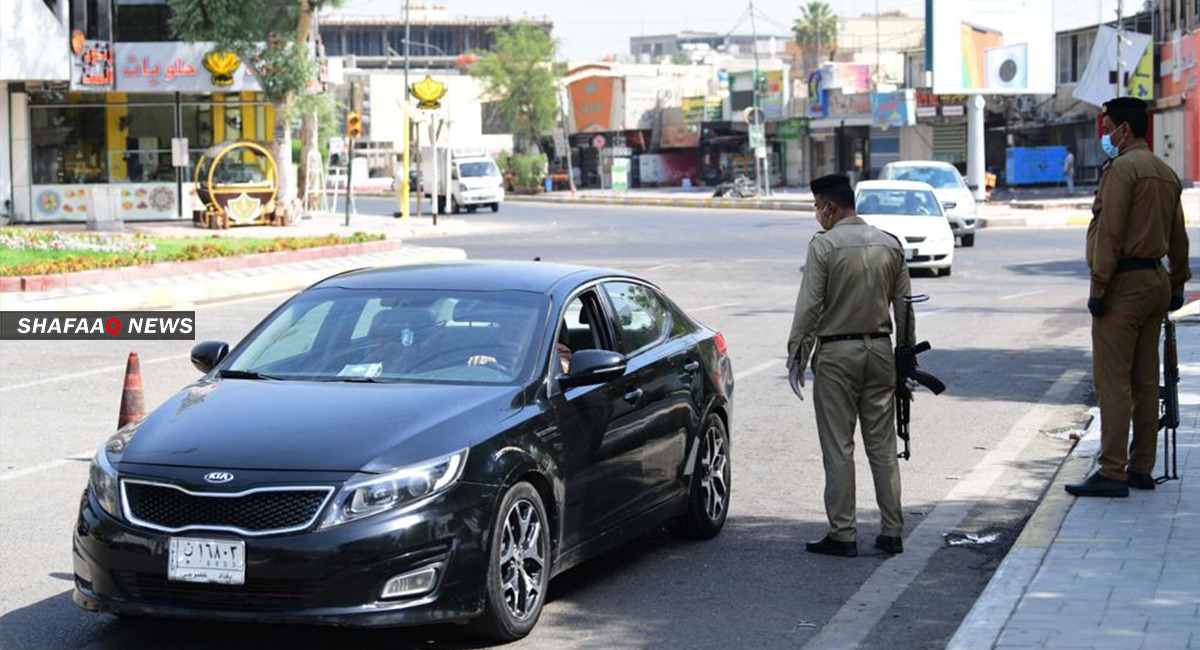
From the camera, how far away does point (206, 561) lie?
19.3ft

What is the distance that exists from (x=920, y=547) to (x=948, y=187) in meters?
28.8

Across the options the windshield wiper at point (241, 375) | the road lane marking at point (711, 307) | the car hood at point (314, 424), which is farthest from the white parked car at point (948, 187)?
the car hood at point (314, 424)

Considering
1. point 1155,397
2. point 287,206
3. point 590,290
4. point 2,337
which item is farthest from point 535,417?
point 287,206

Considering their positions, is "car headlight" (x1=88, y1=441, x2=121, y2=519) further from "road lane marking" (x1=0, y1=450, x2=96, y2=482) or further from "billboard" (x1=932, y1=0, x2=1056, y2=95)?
"billboard" (x1=932, y1=0, x2=1056, y2=95)

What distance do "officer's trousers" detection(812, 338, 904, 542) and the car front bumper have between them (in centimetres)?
235

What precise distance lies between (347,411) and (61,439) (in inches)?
225

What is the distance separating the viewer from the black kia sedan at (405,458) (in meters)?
5.88

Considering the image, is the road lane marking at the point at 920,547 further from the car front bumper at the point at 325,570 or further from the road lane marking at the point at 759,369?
the road lane marking at the point at 759,369

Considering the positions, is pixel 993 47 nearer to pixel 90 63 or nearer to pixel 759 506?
pixel 90 63

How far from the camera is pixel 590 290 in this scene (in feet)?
25.8

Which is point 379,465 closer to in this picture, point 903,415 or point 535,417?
point 535,417

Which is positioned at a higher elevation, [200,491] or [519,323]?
[519,323]

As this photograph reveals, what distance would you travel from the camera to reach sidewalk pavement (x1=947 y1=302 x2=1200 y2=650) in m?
6.03

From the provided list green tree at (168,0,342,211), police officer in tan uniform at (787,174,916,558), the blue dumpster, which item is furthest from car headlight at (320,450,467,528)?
the blue dumpster
